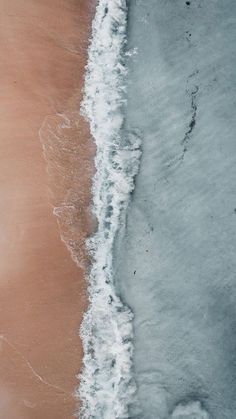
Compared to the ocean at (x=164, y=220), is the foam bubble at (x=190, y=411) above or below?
below

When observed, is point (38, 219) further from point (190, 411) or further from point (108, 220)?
point (190, 411)

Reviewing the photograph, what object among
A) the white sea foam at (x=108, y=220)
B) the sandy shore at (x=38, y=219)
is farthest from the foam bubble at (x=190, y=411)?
the sandy shore at (x=38, y=219)

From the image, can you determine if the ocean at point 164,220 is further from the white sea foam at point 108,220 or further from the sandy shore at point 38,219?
the sandy shore at point 38,219

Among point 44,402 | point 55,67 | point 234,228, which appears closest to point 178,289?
point 234,228

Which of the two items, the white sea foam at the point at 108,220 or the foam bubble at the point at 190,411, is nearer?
the foam bubble at the point at 190,411

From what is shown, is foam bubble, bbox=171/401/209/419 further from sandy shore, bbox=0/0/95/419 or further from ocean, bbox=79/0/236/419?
sandy shore, bbox=0/0/95/419
